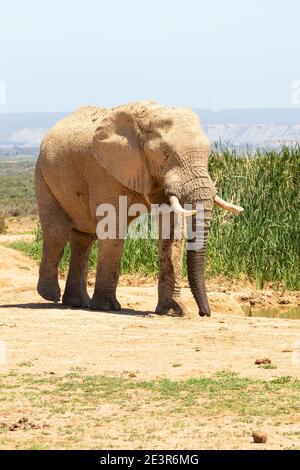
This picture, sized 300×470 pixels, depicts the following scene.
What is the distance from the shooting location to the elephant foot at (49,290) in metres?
15.4

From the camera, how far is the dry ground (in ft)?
26.2

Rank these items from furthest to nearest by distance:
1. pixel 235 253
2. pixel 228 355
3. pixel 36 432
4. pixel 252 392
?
pixel 235 253 < pixel 228 355 < pixel 252 392 < pixel 36 432

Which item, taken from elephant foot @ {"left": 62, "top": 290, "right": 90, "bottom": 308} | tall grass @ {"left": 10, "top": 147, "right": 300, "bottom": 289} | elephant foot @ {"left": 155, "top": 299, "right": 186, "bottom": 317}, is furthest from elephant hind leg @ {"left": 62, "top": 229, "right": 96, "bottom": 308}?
tall grass @ {"left": 10, "top": 147, "right": 300, "bottom": 289}

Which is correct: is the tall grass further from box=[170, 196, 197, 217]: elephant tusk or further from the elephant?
box=[170, 196, 197, 217]: elephant tusk

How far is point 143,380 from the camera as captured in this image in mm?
9898

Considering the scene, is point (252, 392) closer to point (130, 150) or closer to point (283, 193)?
point (130, 150)

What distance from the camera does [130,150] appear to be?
13.9m

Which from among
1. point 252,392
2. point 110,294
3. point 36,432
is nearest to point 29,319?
point 110,294

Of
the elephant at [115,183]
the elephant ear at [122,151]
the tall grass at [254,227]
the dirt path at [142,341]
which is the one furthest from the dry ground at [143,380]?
the tall grass at [254,227]

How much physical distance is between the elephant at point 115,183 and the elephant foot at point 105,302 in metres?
0.01

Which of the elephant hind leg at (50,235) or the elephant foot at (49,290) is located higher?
the elephant hind leg at (50,235)

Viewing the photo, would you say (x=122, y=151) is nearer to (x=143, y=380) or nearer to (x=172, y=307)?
(x=172, y=307)

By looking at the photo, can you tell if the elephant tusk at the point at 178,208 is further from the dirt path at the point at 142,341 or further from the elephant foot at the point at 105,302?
the elephant foot at the point at 105,302

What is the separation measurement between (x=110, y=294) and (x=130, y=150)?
176 cm
